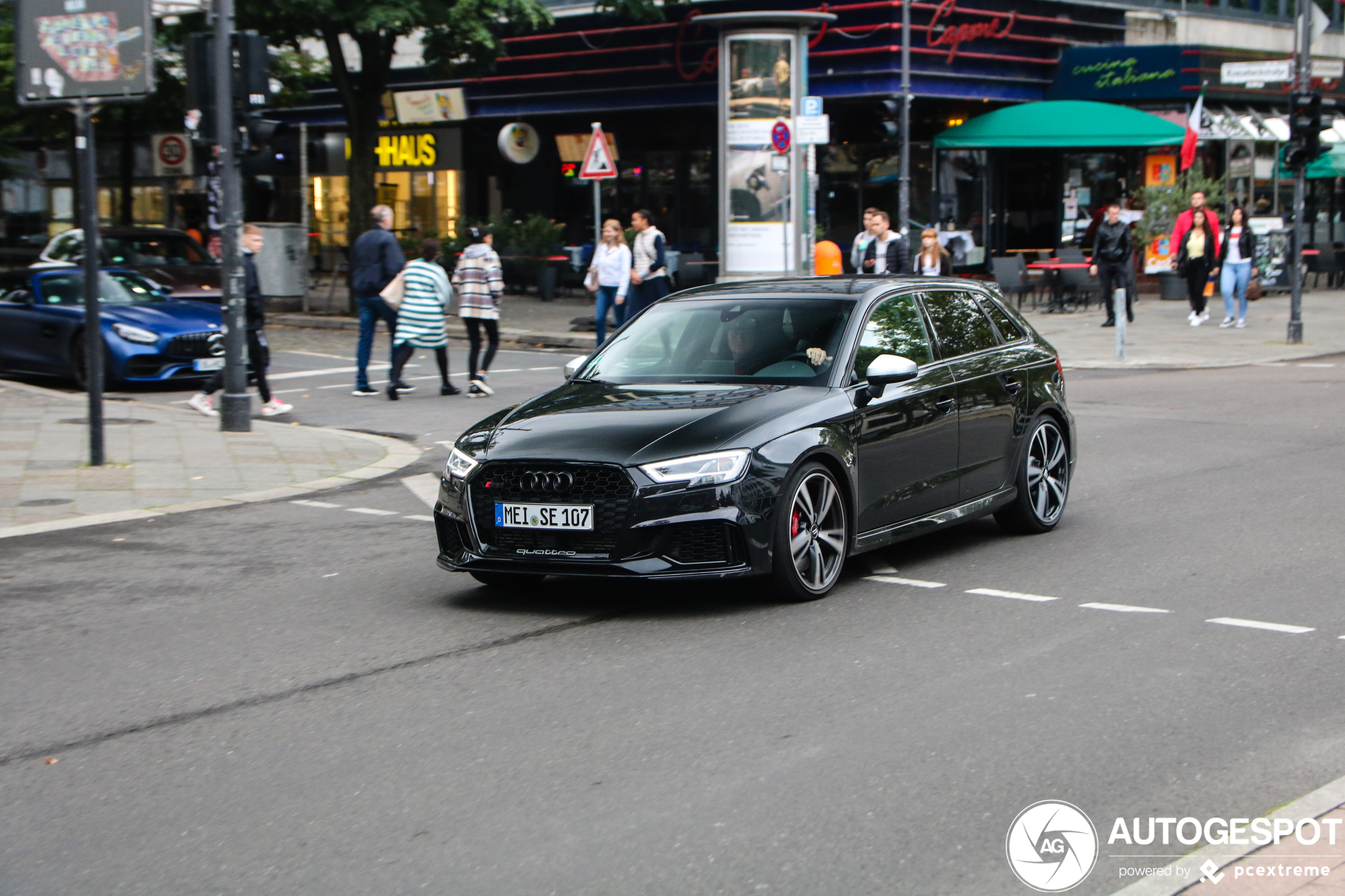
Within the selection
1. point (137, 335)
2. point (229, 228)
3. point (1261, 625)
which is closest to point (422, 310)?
point (229, 228)

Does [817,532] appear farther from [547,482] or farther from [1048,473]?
[1048,473]

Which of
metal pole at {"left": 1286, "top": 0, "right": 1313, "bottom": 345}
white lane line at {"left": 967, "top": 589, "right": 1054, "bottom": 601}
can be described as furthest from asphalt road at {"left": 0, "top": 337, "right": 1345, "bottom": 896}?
metal pole at {"left": 1286, "top": 0, "right": 1313, "bottom": 345}

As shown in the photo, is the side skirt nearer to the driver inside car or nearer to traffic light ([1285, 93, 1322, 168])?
the driver inside car

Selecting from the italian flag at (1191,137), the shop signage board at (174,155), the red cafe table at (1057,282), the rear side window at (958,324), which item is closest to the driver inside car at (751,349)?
the rear side window at (958,324)

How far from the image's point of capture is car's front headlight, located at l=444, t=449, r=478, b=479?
7141 millimetres

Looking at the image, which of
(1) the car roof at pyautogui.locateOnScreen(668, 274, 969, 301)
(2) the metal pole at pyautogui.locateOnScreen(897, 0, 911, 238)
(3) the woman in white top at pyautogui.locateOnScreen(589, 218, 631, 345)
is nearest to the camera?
(1) the car roof at pyautogui.locateOnScreen(668, 274, 969, 301)

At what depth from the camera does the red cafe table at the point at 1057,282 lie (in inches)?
1088

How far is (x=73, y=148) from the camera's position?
123ft

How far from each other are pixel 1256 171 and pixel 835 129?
10216 millimetres

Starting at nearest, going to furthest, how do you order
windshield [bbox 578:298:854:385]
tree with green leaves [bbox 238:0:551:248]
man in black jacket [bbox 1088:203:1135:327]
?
windshield [bbox 578:298:854:385] < man in black jacket [bbox 1088:203:1135:327] < tree with green leaves [bbox 238:0:551:248]

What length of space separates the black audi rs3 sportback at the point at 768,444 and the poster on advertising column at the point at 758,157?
15253 mm

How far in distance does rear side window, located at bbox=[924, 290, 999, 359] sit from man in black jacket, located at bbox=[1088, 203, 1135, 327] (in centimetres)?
1551

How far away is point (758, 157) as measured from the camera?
24172 mm

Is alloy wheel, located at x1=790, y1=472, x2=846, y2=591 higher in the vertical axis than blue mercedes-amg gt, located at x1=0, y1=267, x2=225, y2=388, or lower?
lower
